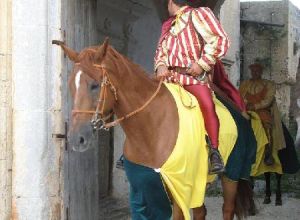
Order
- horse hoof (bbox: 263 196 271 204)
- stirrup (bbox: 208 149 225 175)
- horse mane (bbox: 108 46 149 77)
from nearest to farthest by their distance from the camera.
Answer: horse mane (bbox: 108 46 149 77), stirrup (bbox: 208 149 225 175), horse hoof (bbox: 263 196 271 204)

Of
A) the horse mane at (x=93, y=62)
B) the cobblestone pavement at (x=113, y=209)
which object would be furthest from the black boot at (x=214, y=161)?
the cobblestone pavement at (x=113, y=209)

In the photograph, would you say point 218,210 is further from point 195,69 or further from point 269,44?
point 269,44

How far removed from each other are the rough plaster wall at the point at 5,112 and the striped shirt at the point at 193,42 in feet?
4.34

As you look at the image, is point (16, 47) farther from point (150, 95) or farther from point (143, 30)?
point (143, 30)

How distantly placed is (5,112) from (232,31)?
33.7 feet

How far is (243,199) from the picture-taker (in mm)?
5965

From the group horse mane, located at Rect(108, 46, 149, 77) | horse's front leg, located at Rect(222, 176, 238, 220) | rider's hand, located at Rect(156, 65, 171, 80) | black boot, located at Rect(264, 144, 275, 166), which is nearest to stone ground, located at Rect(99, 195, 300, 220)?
black boot, located at Rect(264, 144, 275, 166)

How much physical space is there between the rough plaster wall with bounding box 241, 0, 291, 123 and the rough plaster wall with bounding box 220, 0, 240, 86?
1.95 meters

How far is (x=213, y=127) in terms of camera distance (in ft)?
14.5

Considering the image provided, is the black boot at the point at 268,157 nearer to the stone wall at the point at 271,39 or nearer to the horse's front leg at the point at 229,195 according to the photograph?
the horse's front leg at the point at 229,195

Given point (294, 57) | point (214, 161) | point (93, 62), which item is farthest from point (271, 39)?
point (93, 62)

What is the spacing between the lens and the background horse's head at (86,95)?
365 centimetres

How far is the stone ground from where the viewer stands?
7.68m

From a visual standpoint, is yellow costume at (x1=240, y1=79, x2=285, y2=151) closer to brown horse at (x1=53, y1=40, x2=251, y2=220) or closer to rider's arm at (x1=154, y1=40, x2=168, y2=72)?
rider's arm at (x1=154, y1=40, x2=168, y2=72)
